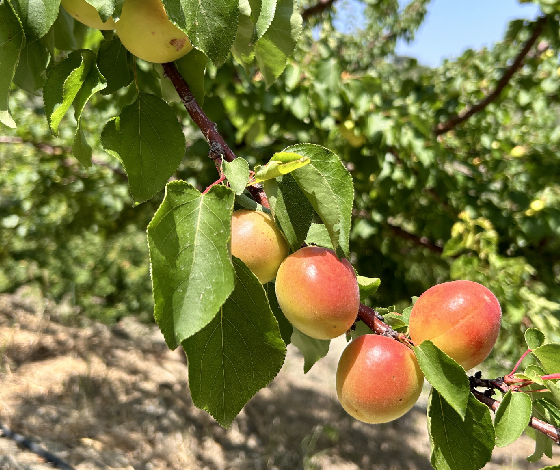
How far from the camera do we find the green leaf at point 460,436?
371 millimetres

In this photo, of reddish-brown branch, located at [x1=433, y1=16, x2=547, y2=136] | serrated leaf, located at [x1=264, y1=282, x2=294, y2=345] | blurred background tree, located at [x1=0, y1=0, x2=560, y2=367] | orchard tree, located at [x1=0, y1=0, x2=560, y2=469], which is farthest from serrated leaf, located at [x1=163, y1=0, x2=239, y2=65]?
reddish-brown branch, located at [x1=433, y1=16, x2=547, y2=136]

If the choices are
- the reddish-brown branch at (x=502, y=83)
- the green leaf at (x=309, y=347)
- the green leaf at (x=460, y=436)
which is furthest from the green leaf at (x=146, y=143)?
the reddish-brown branch at (x=502, y=83)

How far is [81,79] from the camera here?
43cm

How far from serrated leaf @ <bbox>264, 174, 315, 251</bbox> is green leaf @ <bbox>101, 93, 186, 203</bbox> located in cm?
15

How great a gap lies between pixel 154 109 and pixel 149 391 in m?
2.02

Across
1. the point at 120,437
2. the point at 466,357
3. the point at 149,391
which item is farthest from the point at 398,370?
the point at 149,391

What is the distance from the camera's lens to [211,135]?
437mm

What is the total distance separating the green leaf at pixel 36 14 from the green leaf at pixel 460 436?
48cm

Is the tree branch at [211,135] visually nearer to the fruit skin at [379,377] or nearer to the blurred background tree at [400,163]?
the fruit skin at [379,377]

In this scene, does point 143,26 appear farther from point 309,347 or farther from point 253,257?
point 309,347

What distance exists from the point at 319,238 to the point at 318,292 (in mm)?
101

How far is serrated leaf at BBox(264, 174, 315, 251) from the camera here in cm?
38

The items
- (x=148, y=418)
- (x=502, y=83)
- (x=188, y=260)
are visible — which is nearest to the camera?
(x=188, y=260)

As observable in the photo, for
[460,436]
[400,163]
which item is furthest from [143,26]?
[400,163]
